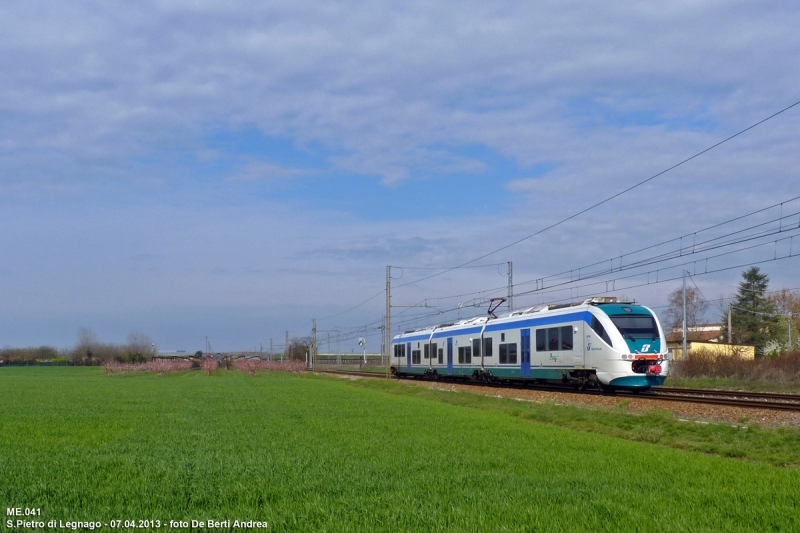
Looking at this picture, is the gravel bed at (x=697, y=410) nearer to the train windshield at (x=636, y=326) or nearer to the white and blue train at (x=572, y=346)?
the white and blue train at (x=572, y=346)

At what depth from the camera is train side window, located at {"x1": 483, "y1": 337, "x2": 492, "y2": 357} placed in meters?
38.8

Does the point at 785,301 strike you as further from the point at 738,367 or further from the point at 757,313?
the point at 738,367

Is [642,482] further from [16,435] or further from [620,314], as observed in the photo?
[620,314]

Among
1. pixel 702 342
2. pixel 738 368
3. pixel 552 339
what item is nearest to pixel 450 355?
pixel 552 339

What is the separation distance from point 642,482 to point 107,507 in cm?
654

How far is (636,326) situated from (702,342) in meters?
51.9

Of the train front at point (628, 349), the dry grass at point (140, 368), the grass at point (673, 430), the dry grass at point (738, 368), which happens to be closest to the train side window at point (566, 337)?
the train front at point (628, 349)

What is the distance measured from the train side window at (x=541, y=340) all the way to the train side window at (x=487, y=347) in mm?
6163

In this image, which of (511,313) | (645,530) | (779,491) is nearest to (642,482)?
(779,491)

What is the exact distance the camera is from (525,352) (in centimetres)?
3406

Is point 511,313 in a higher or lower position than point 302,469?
higher

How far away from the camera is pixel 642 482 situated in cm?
988

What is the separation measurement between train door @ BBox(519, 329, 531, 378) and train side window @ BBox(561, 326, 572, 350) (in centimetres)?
338

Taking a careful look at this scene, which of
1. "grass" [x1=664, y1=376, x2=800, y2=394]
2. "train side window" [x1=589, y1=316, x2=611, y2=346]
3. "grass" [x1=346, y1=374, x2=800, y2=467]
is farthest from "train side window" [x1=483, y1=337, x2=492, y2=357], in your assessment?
"grass" [x1=346, y1=374, x2=800, y2=467]
